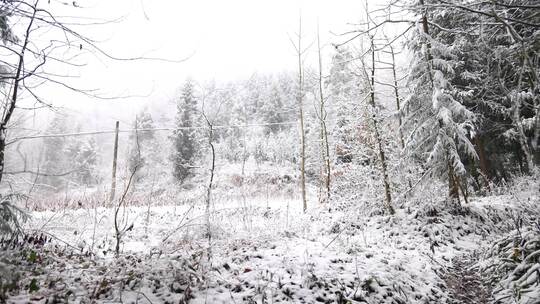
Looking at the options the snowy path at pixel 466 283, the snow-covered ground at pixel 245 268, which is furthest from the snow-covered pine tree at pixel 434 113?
the snowy path at pixel 466 283

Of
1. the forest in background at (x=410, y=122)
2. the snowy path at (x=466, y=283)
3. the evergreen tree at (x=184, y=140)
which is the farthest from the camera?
the evergreen tree at (x=184, y=140)

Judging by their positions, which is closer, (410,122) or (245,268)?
(245,268)

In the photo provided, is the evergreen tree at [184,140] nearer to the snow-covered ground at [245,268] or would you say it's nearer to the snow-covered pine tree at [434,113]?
the snow-covered ground at [245,268]

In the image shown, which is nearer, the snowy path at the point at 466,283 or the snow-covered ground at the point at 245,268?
the snow-covered ground at the point at 245,268

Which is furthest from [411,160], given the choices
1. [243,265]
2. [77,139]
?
[77,139]

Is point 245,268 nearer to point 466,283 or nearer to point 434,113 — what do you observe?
point 466,283

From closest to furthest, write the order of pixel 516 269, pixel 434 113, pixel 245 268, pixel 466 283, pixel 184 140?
1. pixel 516 269
2. pixel 245 268
3. pixel 466 283
4. pixel 434 113
5. pixel 184 140

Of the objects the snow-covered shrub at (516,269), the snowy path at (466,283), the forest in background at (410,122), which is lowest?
the snowy path at (466,283)

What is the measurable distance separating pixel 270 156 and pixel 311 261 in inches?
1359

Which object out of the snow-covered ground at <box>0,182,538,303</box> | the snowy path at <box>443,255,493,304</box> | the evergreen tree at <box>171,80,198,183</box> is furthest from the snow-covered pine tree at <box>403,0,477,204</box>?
the evergreen tree at <box>171,80,198,183</box>

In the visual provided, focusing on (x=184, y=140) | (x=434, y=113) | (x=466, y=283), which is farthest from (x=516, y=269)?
(x=184, y=140)

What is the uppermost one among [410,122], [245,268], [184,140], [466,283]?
[184,140]

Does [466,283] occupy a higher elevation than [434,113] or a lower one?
lower

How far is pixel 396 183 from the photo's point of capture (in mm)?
10867
